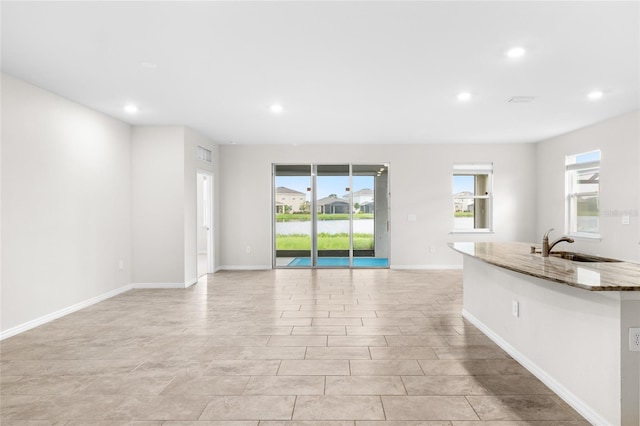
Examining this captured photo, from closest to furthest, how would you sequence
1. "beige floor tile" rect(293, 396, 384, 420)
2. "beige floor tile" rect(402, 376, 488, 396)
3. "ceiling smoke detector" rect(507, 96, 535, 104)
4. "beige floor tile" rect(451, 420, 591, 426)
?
1. "beige floor tile" rect(451, 420, 591, 426)
2. "beige floor tile" rect(293, 396, 384, 420)
3. "beige floor tile" rect(402, 376, 488, 396)
4. "ceiling smoke detector" rect(507, 96, 535, 104)

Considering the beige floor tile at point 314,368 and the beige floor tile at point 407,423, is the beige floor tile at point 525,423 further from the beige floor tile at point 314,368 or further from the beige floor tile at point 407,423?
the beige floor tile at point 314,368

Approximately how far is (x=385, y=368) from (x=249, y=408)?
44.6 inches

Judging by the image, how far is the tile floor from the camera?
2.24 m

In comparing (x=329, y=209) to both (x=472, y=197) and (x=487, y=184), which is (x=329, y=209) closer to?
(x=472, y=197)

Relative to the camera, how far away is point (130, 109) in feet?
16.5

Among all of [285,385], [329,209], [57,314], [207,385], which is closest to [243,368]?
[207,385]

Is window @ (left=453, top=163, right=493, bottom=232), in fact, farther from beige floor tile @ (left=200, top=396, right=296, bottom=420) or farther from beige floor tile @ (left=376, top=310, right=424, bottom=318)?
beige floor tile @ (left=200, top=396, right=296, bottom=420)

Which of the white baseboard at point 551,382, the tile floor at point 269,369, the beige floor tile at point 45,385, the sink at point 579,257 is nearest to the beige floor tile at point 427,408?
the tile floor at point 269,369

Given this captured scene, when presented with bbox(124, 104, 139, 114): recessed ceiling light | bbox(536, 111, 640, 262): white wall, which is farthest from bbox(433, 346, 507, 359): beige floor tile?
bbox(124, 104, 139, 114): recessed ceiling light

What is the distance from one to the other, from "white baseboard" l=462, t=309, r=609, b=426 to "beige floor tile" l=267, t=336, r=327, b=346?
5.34 feet

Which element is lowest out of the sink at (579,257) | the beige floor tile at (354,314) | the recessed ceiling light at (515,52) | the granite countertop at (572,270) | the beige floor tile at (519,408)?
the beige floor tile at (354,314)

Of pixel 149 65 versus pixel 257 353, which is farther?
pixel 149 65

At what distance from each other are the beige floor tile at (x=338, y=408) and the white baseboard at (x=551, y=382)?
122cm

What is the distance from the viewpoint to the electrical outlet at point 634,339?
6.24 ft
